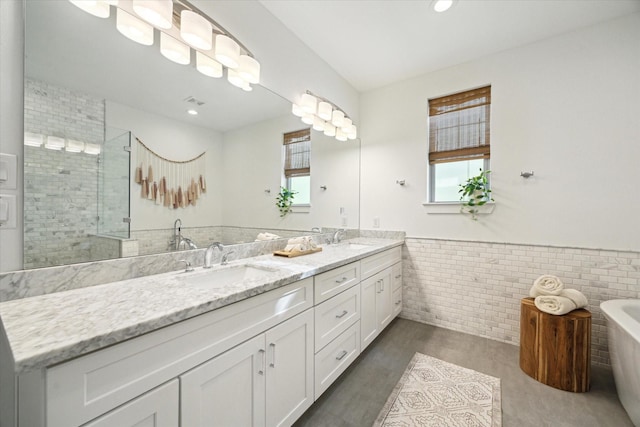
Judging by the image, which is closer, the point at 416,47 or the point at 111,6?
the point at 111,6

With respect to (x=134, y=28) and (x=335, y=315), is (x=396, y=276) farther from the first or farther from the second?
(x=134, y=28)

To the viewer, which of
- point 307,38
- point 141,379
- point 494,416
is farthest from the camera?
point 307,38

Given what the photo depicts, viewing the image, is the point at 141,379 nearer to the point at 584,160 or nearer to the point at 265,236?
the point at 265,236

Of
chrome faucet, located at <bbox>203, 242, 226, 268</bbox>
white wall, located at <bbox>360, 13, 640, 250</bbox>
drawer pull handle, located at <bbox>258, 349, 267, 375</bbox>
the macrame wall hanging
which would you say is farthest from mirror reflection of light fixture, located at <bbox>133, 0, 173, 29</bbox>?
white wall, located at <bbox>360, 13, 640, 250</bbox>

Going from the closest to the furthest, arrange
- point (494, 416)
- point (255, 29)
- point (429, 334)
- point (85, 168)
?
1. point (85, 168)
2. point (494, 416)
3. point (255, 29)
4. point (429, 334)

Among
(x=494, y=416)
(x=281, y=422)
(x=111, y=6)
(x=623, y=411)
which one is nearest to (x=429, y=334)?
(x=494, y=416)

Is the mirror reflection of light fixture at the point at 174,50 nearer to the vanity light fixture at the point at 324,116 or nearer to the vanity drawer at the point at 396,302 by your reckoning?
A: the vanity light fixture at the point at 324,116

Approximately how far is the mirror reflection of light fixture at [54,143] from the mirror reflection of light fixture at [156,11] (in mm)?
706

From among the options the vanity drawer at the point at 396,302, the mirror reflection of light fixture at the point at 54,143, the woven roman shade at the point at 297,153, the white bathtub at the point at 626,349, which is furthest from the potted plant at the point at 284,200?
the white bathtub at the point at 626,349

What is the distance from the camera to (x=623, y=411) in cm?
158

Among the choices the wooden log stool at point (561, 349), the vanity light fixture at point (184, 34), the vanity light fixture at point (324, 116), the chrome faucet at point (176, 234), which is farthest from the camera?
the vanity light fixture at point (324, 116)

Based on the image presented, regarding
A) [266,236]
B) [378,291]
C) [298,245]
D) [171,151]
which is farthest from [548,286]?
[171,151]

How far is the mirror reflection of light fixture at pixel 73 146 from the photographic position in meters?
1.07

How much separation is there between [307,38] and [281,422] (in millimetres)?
2818
